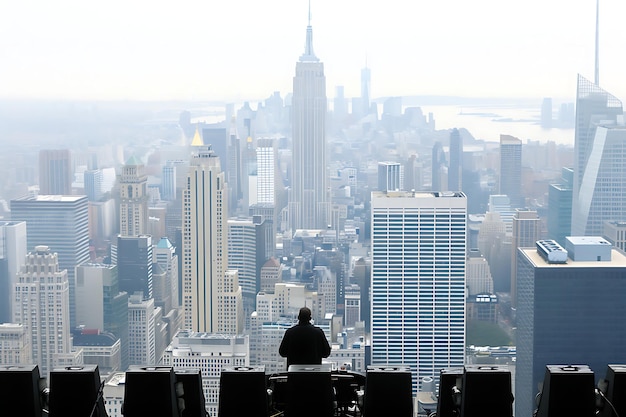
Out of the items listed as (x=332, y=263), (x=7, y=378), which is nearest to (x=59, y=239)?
(x=332, y=263)

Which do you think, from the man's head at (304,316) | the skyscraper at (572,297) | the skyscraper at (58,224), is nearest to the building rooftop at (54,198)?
the skyscraper at (58,224)

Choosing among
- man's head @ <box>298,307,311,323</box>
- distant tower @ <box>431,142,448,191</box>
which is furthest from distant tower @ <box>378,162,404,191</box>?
man's head @ <box>298,307,311,323</box>

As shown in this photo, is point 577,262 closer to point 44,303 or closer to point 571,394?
point 44,303

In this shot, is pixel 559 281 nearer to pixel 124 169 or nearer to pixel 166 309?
pixel 166 309

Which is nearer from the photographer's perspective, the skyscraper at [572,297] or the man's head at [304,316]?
the man's head at [304,316]

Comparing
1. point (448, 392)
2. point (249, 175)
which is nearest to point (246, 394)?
point (448, 392)

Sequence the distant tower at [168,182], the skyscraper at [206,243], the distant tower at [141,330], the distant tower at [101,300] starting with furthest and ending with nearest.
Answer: the distant tower at [168,182] → the skyscraper at [206,243] → the distant tower at [101,300] → the distant tower at [141,330]

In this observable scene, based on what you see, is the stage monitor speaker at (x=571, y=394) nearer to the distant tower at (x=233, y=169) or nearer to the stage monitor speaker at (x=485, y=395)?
the stage monitor speaker at (x=485, y=395)
